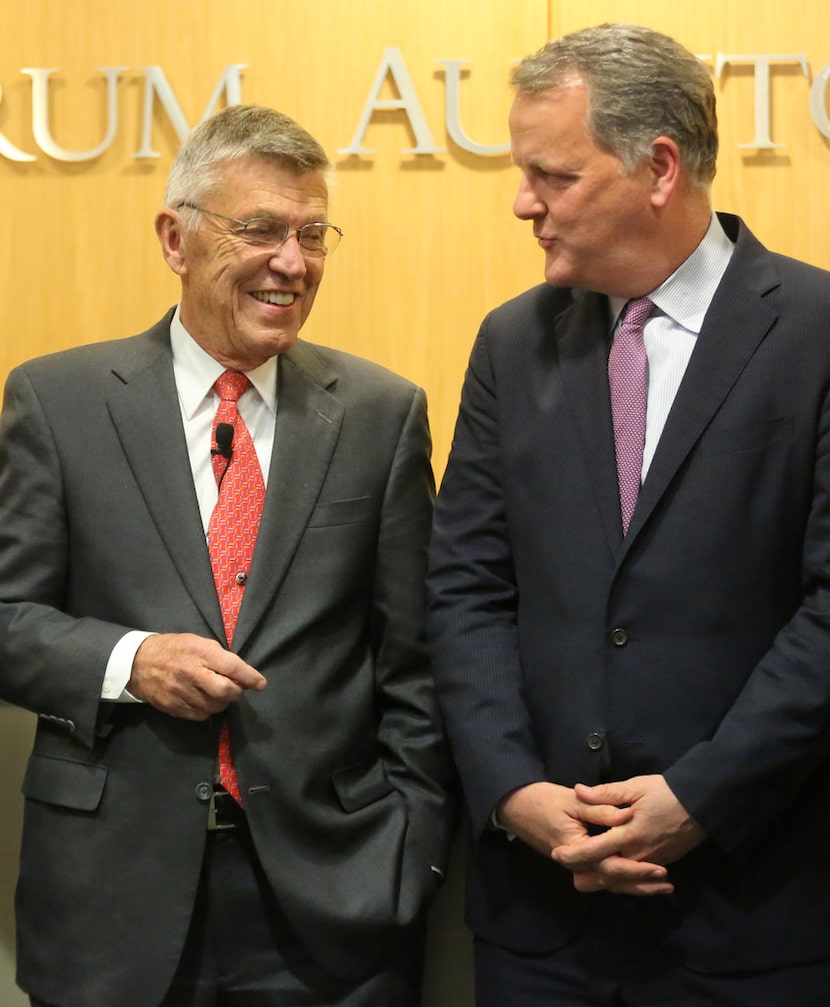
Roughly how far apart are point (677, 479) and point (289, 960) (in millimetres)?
900

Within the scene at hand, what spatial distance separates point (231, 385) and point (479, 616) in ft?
1.73

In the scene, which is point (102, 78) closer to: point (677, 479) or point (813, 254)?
point (813, 254)

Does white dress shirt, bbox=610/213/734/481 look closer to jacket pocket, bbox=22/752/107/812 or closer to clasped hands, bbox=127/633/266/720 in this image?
clasped hands, bbox=127/633/266/720

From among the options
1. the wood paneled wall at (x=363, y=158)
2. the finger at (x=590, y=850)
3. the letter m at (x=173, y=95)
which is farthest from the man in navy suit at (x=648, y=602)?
the letter m at (x=173, y=95)

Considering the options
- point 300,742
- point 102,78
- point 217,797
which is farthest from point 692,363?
point 102,78

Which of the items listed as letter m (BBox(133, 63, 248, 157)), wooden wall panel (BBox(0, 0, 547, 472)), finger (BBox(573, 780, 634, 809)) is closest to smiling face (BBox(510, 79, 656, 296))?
finger (BBox(573, 780, 634, 809))

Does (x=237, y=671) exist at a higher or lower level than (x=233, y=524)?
lower

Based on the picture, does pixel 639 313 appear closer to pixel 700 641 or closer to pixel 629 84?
pixel 629 84

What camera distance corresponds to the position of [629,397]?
6.49 feet

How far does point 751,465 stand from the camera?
6.17 feet

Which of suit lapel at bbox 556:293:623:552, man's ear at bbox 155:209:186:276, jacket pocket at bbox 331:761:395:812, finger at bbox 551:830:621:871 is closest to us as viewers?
finger at bbox 551:830:621:871

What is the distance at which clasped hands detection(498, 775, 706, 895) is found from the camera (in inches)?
71.8

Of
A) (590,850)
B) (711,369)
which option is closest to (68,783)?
(590,850)

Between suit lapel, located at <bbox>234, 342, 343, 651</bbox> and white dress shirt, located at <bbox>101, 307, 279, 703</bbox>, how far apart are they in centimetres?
3
